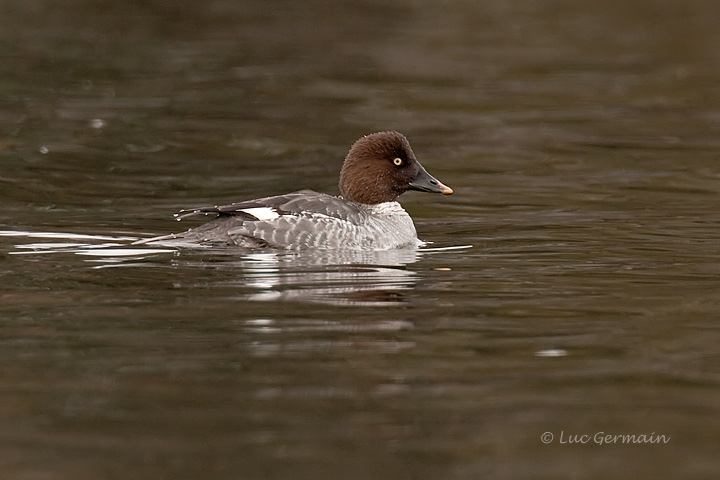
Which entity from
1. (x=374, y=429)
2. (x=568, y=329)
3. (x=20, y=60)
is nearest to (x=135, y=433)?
(x=374, y=429)

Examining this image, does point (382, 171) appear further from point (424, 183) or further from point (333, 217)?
point (333, 217)

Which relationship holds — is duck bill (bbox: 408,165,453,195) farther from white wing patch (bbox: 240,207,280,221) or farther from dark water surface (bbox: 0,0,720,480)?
white wing patch (bbox: 240,207,280,221)

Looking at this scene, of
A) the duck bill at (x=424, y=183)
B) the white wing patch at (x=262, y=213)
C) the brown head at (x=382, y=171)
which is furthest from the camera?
the duck bill at (x=424, y=183)

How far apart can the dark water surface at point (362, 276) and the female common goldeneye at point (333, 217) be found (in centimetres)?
26

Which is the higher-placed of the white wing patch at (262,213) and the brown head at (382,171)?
the brown head at (382,171)

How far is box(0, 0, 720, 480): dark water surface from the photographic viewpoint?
5.82m

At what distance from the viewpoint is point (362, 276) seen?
31.1 feet

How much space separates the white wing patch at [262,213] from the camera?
34.2ft

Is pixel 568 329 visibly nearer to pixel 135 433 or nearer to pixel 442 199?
pixel 135 433

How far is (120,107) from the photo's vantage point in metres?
18.2

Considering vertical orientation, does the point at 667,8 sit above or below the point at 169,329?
above

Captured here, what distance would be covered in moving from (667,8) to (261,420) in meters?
23.4

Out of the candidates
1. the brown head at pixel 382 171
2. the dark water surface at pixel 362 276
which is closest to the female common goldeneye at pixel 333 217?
the brown head at pixel 382 171

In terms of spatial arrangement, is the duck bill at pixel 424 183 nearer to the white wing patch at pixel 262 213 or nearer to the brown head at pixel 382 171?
the brown head at pixel 382 171
